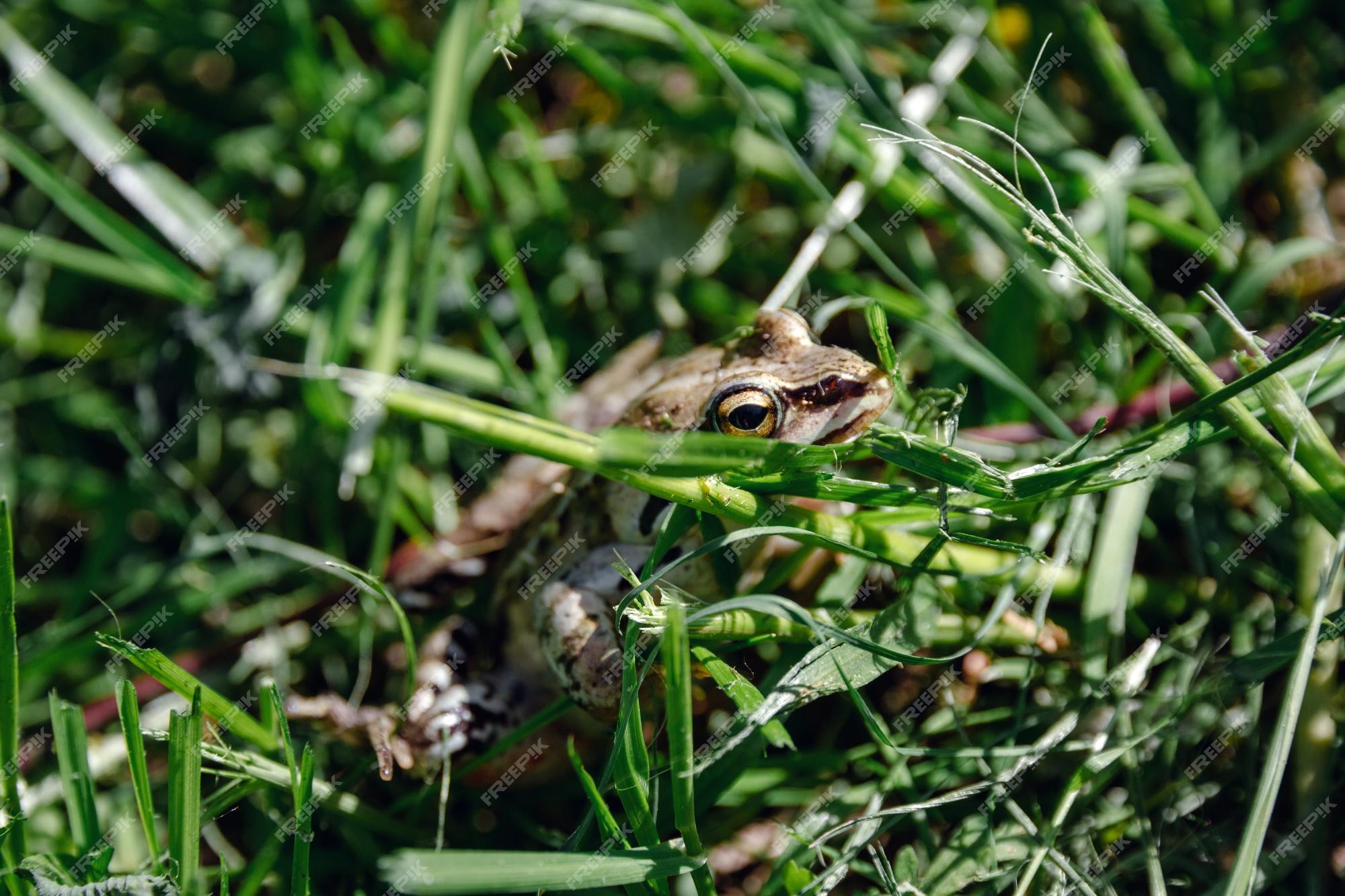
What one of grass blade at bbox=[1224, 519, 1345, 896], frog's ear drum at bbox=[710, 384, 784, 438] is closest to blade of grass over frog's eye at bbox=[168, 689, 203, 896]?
frog's ear drum at bbox=[710, 384, 784, 438]

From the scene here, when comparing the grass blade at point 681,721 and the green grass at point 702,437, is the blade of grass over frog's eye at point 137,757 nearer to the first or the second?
the green grass at point 702,437

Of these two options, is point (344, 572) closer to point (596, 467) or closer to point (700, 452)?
point (596, 467)

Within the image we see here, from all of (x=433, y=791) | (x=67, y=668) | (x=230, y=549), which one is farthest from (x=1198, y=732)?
(x=67, y=668)

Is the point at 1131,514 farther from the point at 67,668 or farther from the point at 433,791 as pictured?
the point at 67,668

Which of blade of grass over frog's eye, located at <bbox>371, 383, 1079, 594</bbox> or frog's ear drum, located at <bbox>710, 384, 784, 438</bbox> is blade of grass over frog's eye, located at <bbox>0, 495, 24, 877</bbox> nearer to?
blade of grass over frog's eye, located at <bbox>371, 383, 1079, 594</bbox>

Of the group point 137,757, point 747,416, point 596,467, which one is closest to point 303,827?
point 137,757

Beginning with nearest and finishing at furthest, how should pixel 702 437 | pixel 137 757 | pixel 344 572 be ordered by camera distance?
pixel 702 437, pixel 137 757, pixel 344 572
